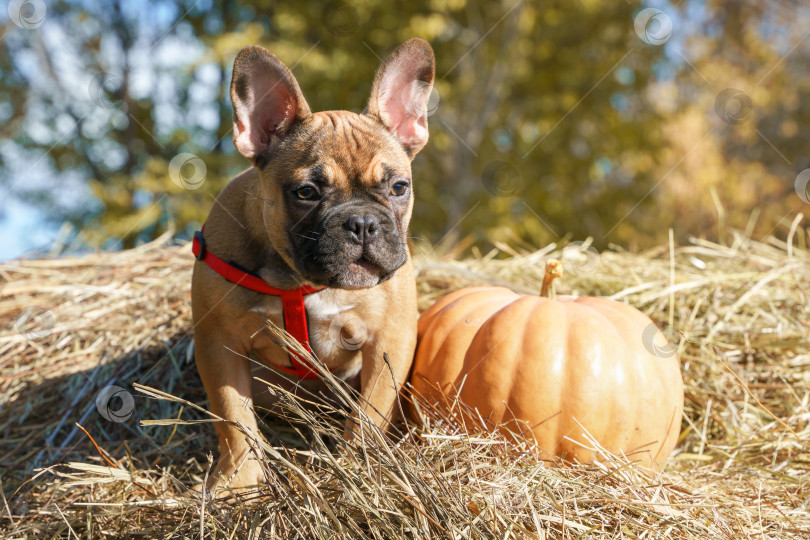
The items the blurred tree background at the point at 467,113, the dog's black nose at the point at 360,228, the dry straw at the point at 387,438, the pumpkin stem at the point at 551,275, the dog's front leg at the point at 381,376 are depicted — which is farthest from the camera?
the blurred tree background at the point at 467,113

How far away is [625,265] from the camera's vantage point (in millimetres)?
4910

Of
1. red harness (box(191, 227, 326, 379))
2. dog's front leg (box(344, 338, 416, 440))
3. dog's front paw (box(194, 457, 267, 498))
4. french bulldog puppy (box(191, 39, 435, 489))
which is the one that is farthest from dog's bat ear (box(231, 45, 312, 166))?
dog's front paw (box(194, 457, 267, 498))

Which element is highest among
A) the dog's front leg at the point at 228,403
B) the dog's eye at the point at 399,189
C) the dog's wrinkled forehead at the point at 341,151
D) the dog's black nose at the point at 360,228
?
the dog's wrinkled forehead at the point at 341,151

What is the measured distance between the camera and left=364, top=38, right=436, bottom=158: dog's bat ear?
10.4 ft

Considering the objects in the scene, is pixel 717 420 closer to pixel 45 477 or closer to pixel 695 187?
pixel 45 477

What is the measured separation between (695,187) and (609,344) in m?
14.6

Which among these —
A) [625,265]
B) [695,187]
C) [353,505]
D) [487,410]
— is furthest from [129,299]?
[695,187]

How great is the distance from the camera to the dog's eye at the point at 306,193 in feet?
9.71

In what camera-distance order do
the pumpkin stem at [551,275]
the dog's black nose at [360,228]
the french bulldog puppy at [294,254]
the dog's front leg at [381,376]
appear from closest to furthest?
the dog's black nose at [360,228]
the french bulldog puppy at [294,254]
the dog's front leg at [381,376]
the pumpkin stem at [551,275]

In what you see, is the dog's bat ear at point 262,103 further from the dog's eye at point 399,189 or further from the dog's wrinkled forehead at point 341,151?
the dog's eye at point 399,189

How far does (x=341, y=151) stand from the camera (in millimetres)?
3023

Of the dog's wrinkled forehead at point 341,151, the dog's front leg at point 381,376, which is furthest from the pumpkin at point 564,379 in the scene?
the dog's wrinkled forehead at point 341,151

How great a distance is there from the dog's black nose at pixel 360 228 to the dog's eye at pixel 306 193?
11.6 inches

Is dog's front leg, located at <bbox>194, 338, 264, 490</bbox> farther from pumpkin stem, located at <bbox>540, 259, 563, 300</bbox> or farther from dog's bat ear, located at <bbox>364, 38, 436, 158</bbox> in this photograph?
pumpkin stem, located at <bbox>540, 259, 563, 300</bbox>
